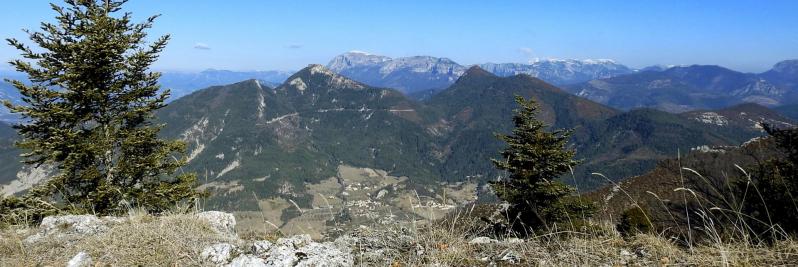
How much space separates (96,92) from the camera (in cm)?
1755

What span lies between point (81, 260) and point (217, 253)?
1510 millimetres

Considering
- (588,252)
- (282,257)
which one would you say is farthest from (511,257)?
(282,257)

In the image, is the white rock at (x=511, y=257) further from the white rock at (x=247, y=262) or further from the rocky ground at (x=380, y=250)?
the white rock at (x=247, y=262)

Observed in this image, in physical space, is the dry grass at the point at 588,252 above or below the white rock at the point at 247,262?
above

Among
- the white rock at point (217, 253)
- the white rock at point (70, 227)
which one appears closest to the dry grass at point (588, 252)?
the white rock at point (217, 253)

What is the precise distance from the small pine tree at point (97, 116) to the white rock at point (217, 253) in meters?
13.0

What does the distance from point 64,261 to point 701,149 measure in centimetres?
12728

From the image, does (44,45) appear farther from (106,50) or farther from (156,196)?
(156,196)

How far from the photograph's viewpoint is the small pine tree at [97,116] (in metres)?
16.6

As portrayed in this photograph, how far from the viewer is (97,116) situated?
1833 cm

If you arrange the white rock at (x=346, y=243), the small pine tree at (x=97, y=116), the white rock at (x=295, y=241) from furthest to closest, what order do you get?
the small pine tree at (x=97, y=116) < the white rock at (x=295, y=241) < the white rock at (x=346, y=243)

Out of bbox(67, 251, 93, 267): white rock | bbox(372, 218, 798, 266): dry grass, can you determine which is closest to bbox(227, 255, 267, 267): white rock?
bbox(372, 218, 798, 266): dry grass

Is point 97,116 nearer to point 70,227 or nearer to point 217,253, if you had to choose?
point 70,227

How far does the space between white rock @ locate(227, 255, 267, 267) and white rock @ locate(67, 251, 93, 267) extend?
164cm
